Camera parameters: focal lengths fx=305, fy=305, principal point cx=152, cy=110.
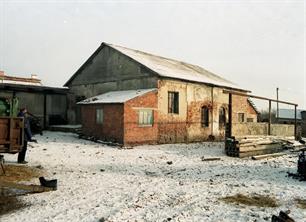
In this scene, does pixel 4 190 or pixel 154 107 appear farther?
pixel 154 107

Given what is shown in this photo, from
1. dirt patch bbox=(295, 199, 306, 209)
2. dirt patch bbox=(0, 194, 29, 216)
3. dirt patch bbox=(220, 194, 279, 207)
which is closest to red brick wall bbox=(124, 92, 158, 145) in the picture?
dirt patch bbox=(0, 194, 29, 216)

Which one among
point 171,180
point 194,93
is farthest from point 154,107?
point 171,180

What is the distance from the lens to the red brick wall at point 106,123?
1767 centimetres

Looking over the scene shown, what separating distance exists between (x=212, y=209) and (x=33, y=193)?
13.5ft

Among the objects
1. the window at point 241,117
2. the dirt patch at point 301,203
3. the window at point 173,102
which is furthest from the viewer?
the window at point 241,117

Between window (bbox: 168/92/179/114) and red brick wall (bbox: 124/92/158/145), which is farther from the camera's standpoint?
window (bbox: 168/92/179/114)

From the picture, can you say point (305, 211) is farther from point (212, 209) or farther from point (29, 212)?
point (29, 212)

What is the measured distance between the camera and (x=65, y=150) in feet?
49.0

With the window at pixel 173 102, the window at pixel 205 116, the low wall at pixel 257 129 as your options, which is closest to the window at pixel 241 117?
the low wall at pixel 257 129

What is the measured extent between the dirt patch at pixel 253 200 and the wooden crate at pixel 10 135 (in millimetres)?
5157

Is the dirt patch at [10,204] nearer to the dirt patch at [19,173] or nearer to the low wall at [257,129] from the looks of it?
the dirt patch at [19,173]

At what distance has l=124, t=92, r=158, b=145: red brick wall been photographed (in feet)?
57.7

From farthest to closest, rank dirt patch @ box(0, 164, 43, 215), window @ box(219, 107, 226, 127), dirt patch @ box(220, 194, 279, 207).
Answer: window @ box(219, 107, 226, 127) → dirt patch @ box(220, 194, 279, 207) → dirt patch @ box(0, 164, 43, 215)

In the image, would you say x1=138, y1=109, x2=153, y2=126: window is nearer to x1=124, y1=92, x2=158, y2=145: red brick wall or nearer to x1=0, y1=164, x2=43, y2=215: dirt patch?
x1=124, y1=92, x2=158, y2=145: red brick wall
